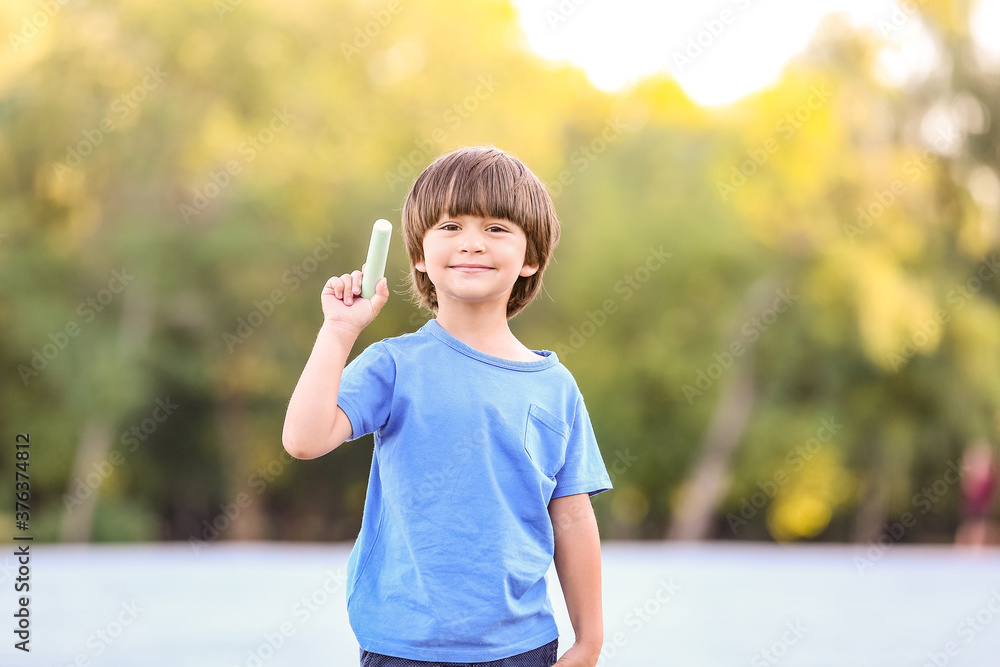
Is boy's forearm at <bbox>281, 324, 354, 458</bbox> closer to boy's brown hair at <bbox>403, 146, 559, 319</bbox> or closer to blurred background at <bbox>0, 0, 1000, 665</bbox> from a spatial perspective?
boy's brown hair at <bbox>403, 146, 559, 319</bbox>

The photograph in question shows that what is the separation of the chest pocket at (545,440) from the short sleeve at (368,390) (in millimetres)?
203

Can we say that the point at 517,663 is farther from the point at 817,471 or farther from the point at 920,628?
the point at 817,471

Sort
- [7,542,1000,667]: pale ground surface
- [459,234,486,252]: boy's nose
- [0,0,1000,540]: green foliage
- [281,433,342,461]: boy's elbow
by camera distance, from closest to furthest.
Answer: [281,433,342,461]: boy's elbow, [459,234,486,252]: boy's nose, [7,542,1000,667]: pale ground surface, [0,0,1000,540]: green foliage

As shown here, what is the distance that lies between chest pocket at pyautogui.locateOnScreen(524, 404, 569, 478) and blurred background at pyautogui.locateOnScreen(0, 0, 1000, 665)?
32.7 ft

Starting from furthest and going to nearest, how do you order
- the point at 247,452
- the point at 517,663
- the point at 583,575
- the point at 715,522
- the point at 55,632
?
1. the point at 715,522
2. the point at 247,452
3. the point at 55,632
4. the point at 583,575
5. the point at 517,663

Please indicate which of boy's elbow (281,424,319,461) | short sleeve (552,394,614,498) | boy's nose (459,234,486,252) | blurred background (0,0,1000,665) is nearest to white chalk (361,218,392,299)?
boy's nose (459,234,486,252)

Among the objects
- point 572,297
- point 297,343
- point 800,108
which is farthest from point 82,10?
point 800,108

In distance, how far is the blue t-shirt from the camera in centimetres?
137

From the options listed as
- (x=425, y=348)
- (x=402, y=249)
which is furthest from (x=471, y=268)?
(x=402, y=249)

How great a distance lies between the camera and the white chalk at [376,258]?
4.54 ft

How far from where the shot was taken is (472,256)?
1.44 meters

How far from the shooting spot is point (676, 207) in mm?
12336

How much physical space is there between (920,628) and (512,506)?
4.23 metres

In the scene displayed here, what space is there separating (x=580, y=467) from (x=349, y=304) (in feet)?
1.39
